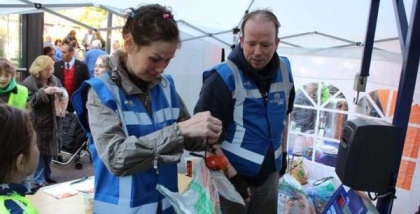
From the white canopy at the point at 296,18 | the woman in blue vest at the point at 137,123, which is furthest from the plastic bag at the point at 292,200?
the woman in blue vest at the point at 137,123

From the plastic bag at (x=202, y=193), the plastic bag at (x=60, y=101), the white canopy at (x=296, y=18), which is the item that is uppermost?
the white canopy at (x=296, y=18)

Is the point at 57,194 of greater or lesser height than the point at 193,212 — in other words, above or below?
below

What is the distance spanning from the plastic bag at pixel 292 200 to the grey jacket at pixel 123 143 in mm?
2336

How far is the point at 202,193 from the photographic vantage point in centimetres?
117

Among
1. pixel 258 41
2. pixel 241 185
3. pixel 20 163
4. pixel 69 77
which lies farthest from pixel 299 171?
pixel 69 77

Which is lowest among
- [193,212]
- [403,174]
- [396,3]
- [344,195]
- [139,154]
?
[403,174]

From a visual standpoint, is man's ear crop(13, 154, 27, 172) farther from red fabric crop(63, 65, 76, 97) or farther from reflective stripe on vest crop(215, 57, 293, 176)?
red fabric crop(63, 65, 76, 97)

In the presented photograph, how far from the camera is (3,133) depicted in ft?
3.72

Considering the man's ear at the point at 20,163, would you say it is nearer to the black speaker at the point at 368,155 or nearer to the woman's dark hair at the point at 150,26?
the woman's dark hair at the point at 150,26

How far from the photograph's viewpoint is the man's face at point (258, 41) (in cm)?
173

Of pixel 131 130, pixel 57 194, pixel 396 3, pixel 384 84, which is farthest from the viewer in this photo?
pixel 384 84

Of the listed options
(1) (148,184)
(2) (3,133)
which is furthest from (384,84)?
(2) (3,133)

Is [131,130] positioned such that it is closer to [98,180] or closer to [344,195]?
[98,180]

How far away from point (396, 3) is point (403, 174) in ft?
6.50
